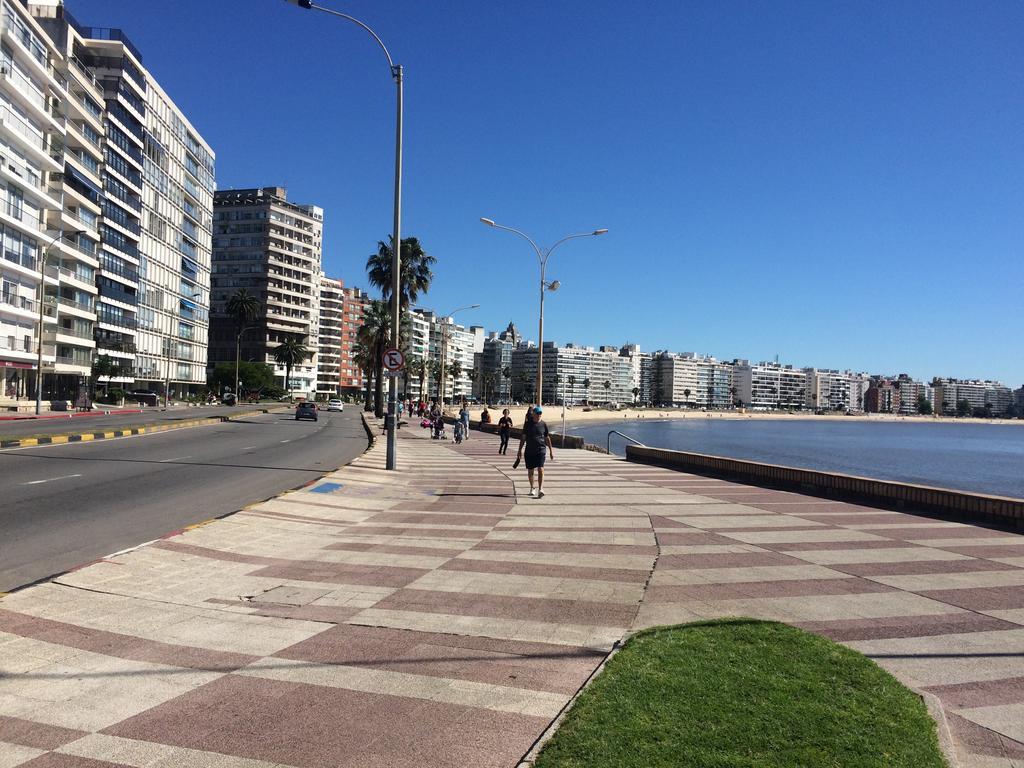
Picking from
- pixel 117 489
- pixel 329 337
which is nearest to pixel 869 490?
pixel 117 489

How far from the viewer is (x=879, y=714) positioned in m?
3.63

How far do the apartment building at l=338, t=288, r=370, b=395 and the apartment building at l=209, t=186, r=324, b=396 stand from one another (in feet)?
73.7

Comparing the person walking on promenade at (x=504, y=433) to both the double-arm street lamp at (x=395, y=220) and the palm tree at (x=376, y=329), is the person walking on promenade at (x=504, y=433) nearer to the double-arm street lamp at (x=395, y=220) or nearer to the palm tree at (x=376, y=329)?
the double-arm street lamp at (x=395, y=220)

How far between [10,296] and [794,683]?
198 feet

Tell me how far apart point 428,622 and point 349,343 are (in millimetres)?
157688

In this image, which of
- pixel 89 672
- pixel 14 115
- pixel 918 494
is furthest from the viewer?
pixel 14 115

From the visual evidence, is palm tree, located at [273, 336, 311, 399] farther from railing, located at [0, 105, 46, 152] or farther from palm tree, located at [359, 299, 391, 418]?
railing, located at [0, 105, 46, 152]

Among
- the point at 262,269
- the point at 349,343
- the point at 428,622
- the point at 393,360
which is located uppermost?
the point at 262,269

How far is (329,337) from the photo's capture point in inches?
5797

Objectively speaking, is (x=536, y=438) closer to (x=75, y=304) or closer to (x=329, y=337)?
(x=75, y=304)

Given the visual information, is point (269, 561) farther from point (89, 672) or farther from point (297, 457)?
point (297, 457)

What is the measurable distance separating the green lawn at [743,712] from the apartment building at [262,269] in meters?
126

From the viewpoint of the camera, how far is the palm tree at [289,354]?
120 m

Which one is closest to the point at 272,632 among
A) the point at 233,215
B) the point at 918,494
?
the point at 918,494
